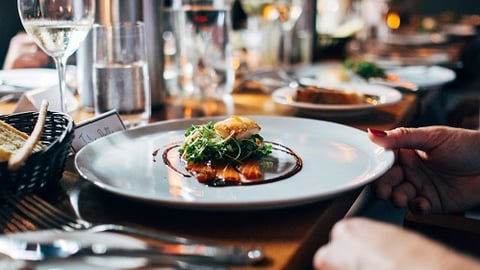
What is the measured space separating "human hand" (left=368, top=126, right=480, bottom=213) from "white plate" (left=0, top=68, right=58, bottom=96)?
2.47ft

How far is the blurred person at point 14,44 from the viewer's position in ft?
5.04

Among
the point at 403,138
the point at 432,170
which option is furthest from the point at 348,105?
the point at 403,138

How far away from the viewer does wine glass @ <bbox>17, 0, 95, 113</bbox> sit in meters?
0.88

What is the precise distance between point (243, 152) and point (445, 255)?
372 mm

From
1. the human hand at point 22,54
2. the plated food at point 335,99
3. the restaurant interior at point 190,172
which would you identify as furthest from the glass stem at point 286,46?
the human hand at point 22,54

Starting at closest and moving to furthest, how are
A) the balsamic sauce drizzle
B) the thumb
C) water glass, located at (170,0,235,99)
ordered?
the balsamic sauce drizzle → the thumb → water glass, located at (170,0,235,99)

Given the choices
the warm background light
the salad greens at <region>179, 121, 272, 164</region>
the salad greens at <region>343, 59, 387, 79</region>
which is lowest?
the salad greens at <region>179, 121, 272, 164</region>

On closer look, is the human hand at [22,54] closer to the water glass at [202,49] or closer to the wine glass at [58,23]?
the water glass at [202,49]

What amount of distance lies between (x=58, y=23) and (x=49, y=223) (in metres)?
0.41

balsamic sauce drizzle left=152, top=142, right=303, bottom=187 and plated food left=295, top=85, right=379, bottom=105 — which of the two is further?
plated food left=295, top=85, right=379, bottom=105

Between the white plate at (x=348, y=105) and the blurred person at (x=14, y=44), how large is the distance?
2.26 feet

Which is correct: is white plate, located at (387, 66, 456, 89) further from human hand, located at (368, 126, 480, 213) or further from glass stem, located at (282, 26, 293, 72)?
human hand, located at (368, 126, 480, 213)

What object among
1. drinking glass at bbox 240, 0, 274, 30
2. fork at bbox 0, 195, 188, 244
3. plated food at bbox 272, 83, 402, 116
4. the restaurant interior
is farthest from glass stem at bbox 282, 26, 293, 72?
fork at bbox 0, 195, 188, 244

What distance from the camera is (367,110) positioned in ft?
4.09
